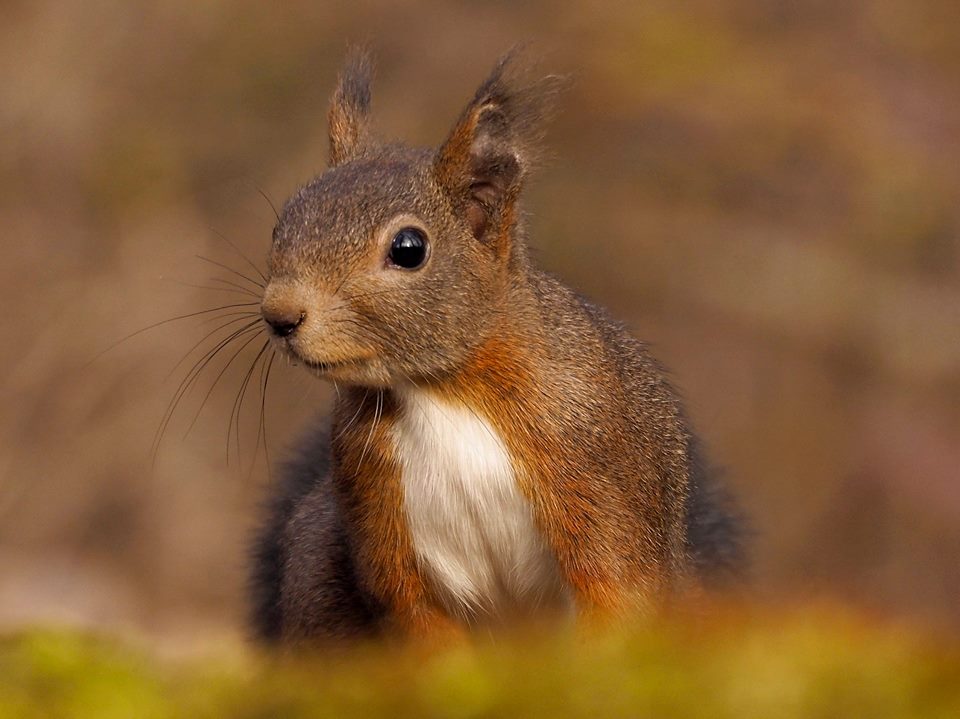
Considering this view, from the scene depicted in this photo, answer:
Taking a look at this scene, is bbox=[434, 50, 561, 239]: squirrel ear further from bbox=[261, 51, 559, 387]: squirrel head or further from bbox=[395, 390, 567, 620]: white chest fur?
bbox=[395, 390, 567, 620]: white chest fur

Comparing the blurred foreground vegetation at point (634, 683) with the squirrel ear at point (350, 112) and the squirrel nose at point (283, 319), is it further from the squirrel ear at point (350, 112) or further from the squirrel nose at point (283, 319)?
the squirrel ear at point (350, 112)

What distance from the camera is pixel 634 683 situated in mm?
1243

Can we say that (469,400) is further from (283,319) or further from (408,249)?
(283,319)

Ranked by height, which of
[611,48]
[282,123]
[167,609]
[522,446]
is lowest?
[167,609]

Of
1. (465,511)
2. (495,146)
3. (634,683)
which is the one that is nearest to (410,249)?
(495,146)

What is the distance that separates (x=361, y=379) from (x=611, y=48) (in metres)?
5.26

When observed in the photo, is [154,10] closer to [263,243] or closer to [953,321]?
[263,243]

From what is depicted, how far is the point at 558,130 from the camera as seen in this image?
24.1ft

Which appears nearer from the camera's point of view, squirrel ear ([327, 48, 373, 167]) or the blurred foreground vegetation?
the blurred foreground vegetation

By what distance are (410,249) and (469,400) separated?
0.31 meters

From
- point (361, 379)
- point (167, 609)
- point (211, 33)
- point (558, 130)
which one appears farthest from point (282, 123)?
point (361, 379)

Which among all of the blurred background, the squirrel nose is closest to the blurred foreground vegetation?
the squirrel nose

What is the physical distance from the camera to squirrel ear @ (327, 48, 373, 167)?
10.1ft

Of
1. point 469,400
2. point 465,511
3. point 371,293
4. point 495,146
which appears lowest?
point 465,511
